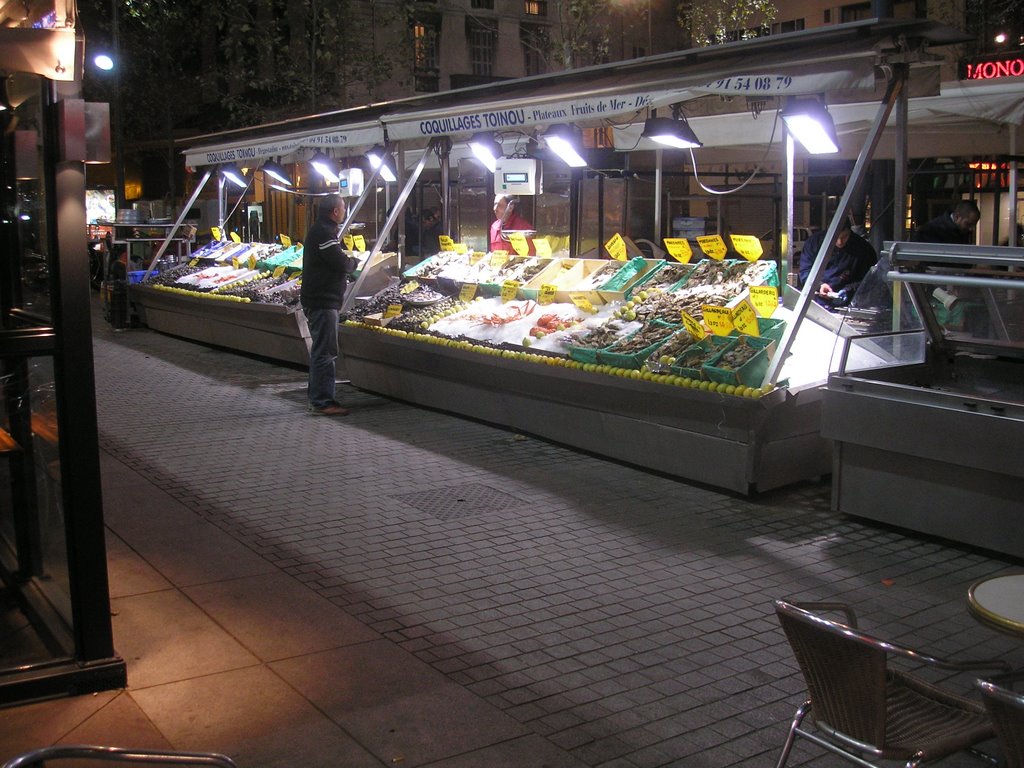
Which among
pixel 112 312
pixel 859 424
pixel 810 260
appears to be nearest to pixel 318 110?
pixel 112 312

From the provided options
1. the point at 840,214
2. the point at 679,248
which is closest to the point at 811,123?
the point at 840,214

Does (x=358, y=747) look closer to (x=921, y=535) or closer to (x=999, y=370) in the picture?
(x=921, y=535)

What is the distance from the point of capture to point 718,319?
7.68m

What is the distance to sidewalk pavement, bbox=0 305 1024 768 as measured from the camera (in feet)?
13.1

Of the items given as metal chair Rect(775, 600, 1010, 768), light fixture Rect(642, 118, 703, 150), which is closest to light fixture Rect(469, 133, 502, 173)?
light fixture Rect(642, 118, 703, 150)

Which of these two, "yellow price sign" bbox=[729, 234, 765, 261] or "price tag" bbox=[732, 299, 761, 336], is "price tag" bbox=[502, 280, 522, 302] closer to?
"yellow price sign" bbox=[729, 234, 765, 261]

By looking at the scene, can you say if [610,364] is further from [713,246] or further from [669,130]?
[669,130]

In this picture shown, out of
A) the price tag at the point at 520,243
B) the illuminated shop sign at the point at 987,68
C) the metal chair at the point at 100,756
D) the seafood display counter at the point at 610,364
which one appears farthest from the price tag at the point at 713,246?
the metal chair at the point at 100,756

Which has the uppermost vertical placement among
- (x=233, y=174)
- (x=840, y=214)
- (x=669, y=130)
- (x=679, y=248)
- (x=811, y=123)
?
(x=233, y=174)

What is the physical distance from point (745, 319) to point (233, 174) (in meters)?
12.3

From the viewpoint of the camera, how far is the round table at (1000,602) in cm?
316

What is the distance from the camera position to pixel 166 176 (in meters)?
39.6

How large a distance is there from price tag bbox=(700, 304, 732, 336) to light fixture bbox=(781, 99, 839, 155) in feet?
4.79

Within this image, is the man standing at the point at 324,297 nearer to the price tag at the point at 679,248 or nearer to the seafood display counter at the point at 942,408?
the price tag at the point at 679,248
